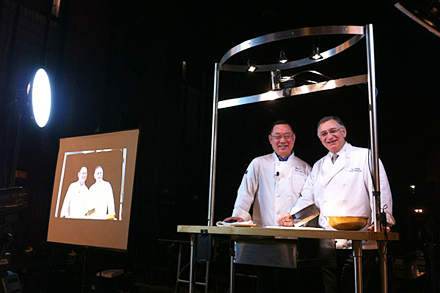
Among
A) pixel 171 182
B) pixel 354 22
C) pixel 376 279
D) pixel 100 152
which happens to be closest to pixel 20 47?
pixel 100 152

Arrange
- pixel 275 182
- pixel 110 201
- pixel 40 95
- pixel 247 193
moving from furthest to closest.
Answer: pixel 40 95, pixel 110 201, pixel 247 193, pixel 275 182

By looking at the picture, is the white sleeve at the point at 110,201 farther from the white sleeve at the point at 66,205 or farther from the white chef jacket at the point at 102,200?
the white sleeve at the point at 66,205

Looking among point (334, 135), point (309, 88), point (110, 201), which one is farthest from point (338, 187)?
point (110, 201)

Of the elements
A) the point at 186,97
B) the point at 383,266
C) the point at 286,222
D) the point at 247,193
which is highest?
the point at 186,97

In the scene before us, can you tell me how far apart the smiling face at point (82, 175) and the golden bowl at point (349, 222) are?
9.04 feet

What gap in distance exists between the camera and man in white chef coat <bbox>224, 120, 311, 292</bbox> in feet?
9.75

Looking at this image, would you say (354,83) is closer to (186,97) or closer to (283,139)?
(283,139)

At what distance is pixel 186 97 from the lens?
8.06m

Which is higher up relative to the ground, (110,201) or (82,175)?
(82,175)

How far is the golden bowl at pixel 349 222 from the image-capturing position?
1637 mm

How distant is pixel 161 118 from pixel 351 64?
4.42 metres

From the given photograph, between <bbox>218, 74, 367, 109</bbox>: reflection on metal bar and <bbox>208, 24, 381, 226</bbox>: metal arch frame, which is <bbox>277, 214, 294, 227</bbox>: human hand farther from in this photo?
<bbox>218, 74, 367, 109</bbox>: reflection on metal bar

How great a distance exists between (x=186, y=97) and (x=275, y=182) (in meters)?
5.35

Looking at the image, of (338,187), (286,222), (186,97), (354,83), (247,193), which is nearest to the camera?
(354,83)
